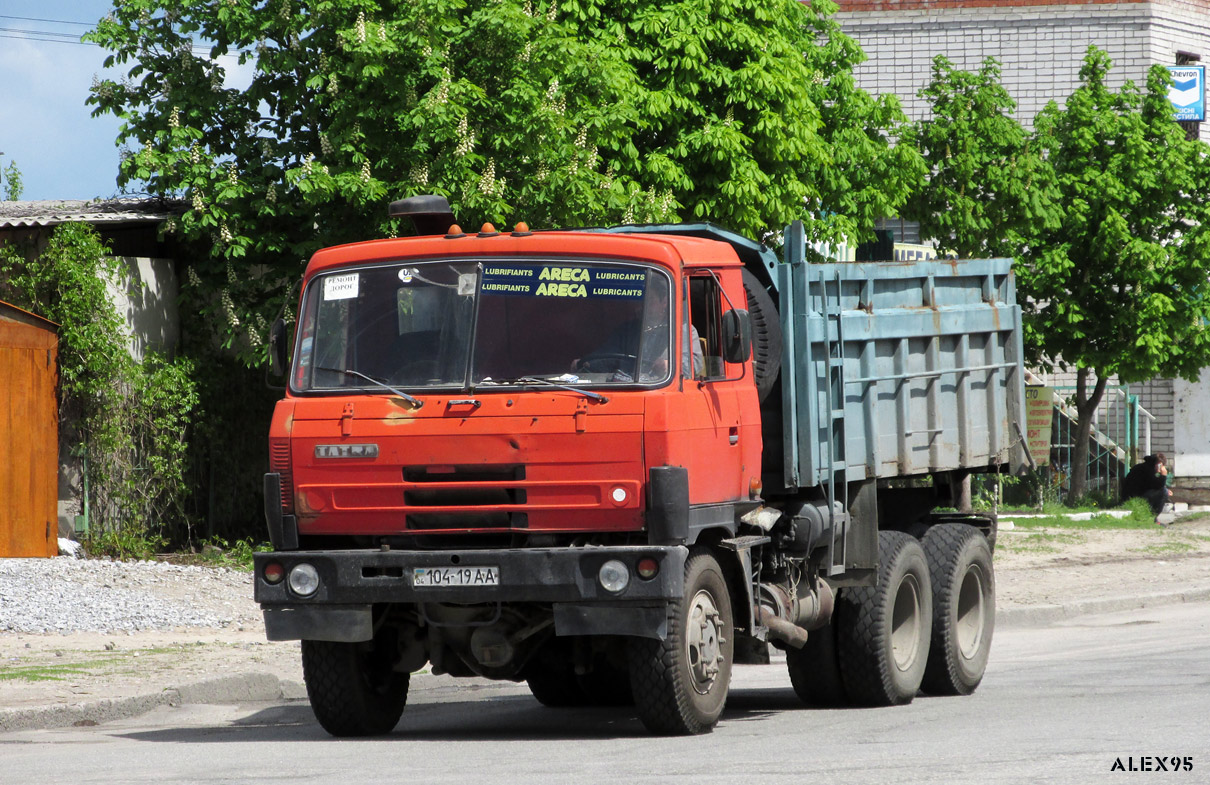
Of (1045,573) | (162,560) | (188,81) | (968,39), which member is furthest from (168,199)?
(968,39)

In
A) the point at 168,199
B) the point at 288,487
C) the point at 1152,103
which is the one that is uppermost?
→ the point at 1152,103

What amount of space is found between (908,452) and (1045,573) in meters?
9.75

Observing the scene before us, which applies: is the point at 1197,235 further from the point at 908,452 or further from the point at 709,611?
the point at 709,611

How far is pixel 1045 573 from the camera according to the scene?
19.6 m

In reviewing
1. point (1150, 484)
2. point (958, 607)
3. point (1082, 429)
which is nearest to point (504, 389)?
point (958, 607)

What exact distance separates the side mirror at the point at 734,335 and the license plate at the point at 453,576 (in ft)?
5.38

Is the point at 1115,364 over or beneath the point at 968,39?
beneath

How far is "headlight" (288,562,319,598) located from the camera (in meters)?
8.35

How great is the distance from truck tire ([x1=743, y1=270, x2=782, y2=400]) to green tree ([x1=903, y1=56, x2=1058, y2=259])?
15.7 metres

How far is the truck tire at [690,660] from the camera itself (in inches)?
320

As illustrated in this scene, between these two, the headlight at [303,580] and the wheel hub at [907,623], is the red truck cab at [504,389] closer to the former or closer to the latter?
the headlight at [303,580]

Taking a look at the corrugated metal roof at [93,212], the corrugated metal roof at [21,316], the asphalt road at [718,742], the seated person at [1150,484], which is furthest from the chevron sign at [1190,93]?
the corrugated metal roof at [21,316]

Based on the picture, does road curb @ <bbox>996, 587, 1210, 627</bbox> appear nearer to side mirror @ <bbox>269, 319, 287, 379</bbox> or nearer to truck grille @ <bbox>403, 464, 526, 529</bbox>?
truck grille @ <bbox>403, 464, 526, 529</bbox>

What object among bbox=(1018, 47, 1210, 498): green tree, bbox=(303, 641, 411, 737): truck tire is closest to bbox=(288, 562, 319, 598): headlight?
bbox=(303, 641, 411, 737): truck tire
